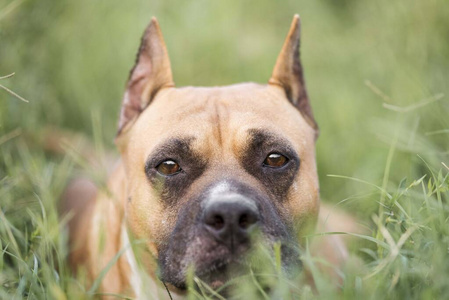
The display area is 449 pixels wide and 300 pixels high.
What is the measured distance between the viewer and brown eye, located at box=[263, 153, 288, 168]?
3016mm

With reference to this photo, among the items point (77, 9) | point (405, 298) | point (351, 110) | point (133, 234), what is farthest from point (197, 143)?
point (77, 9)

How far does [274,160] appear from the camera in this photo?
302 centimetres

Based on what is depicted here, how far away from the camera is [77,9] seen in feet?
18.2

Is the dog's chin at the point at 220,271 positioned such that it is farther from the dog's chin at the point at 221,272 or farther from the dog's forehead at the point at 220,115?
the dog's forehead at the point at 220,115

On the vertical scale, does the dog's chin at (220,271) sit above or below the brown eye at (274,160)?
below

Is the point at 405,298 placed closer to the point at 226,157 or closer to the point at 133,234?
the point at 226,157

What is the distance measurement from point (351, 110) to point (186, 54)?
1963 millimetres

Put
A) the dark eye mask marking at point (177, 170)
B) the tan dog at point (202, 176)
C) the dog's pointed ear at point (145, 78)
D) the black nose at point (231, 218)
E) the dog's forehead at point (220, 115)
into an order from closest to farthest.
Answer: the black nose at point (231, 218), the tan dog at point (202, 176), the dark eye mask marking at point (177, 170), the dog's forehead at point (220, 115), the dog's pointed ear at point (145, 78)

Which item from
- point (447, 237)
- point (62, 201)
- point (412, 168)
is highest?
point (447, 237)

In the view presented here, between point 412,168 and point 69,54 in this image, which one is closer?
point 412,168

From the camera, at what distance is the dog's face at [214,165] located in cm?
253

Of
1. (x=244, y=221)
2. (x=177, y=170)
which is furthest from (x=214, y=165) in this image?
(x=244, y=221)

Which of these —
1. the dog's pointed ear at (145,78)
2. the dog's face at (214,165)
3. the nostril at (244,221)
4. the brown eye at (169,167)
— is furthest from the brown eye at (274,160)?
the dog's pointed ear at (145,78)

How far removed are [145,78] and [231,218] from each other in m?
1.55
